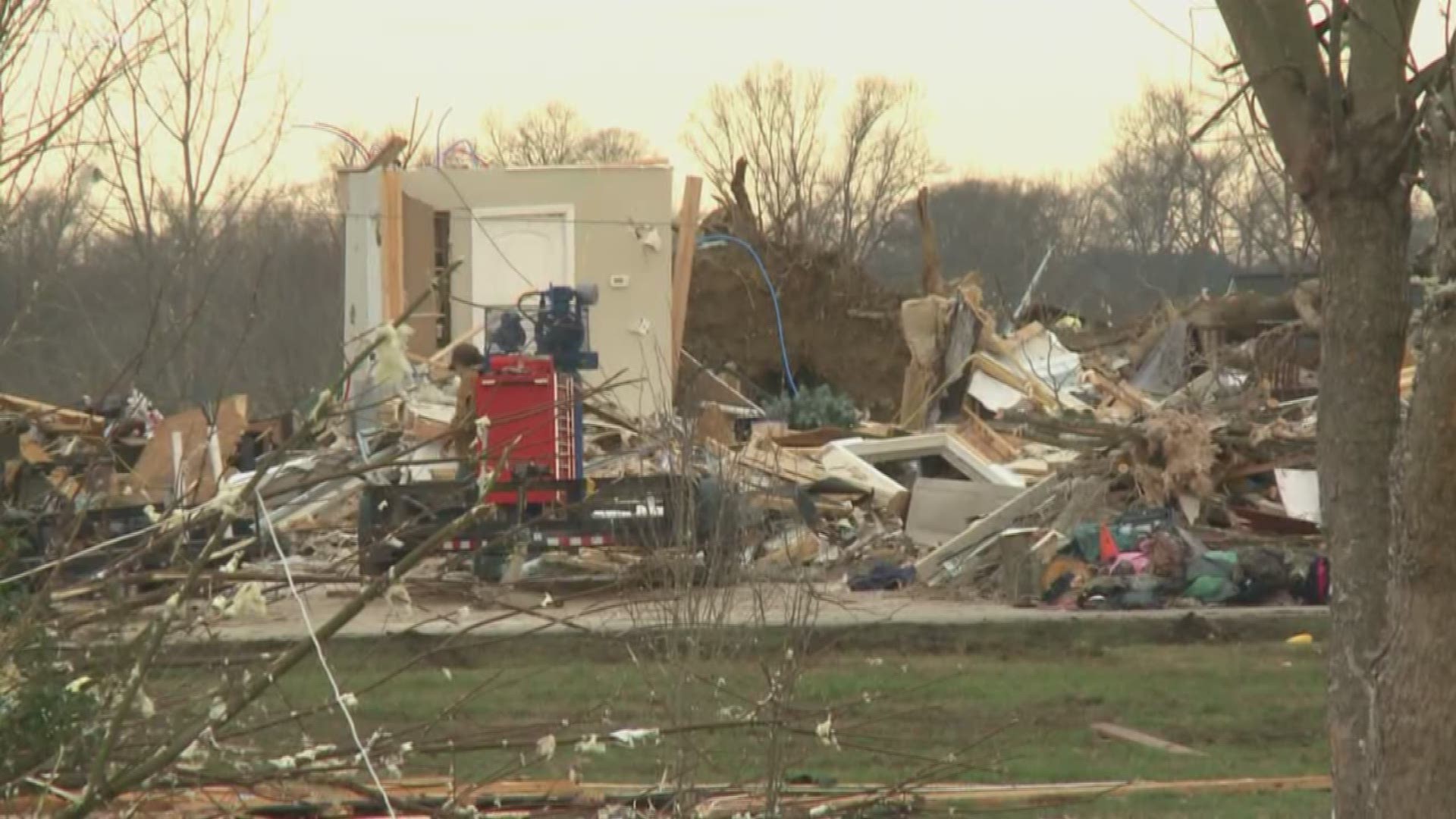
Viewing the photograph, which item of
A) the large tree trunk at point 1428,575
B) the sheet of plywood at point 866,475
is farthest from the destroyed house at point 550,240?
the large tree trunk at point 1428,575

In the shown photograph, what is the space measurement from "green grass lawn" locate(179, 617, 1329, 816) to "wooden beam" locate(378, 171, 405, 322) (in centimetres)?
1004

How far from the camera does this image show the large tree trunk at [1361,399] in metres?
5.77

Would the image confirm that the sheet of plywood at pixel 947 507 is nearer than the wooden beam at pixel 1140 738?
No

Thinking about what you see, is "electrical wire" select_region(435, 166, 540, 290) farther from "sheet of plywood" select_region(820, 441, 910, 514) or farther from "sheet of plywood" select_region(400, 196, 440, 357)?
"sheet of plywood" select_region(820, 441, 910, 514)

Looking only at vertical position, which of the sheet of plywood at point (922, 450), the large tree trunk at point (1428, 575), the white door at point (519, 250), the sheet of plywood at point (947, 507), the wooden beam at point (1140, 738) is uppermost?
the white door at point (519, 250)

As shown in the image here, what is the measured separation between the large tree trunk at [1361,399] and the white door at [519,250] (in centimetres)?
1751

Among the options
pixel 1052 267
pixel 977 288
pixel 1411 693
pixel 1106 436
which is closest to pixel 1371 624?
pixel 1411 693

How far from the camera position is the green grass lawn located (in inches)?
295

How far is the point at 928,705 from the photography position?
9703mm

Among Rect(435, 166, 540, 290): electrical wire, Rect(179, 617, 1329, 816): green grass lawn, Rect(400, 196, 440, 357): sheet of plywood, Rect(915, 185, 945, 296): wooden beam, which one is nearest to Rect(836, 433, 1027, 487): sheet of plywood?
Rect(435, 166, 540, 290): electrical wire

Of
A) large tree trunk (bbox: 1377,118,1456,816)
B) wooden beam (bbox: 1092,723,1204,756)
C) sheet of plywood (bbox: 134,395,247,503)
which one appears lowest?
wooden beam (bbox: 1092,723,1204,756)

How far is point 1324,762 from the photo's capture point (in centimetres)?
1020

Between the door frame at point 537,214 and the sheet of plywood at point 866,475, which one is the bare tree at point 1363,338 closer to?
the sheet of plywood at point 866,475

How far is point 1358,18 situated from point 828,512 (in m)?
14.0
